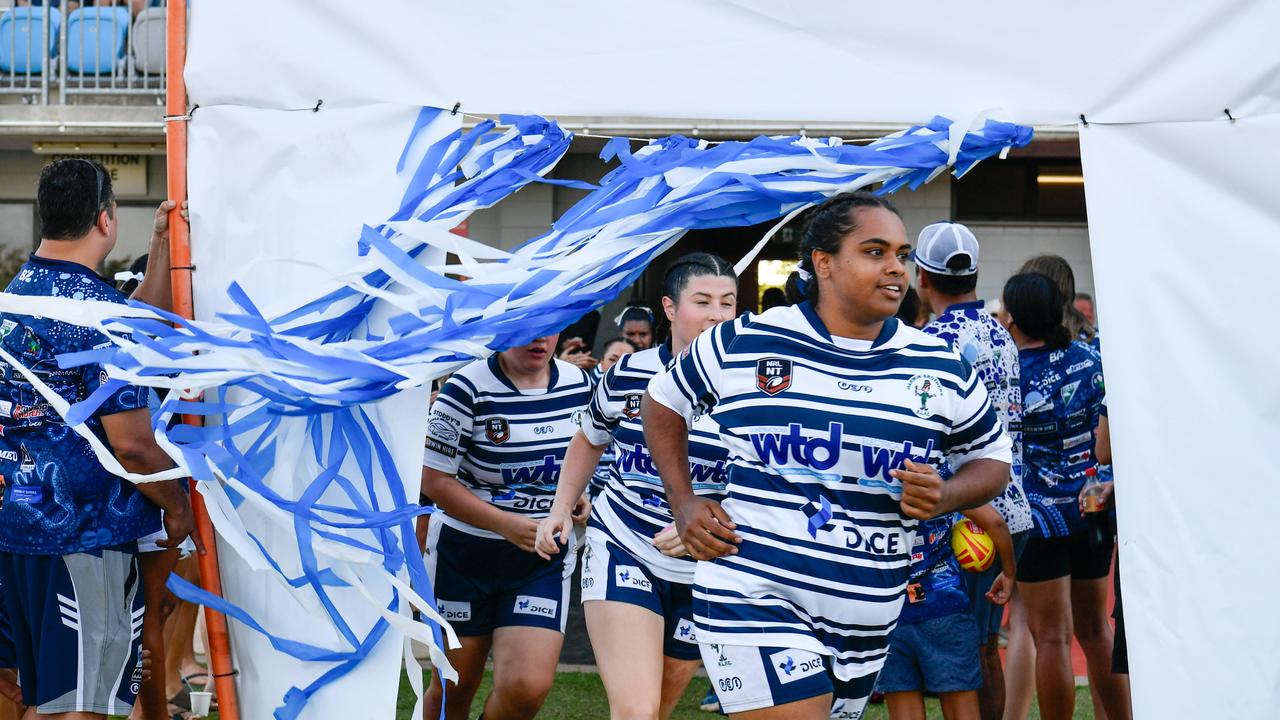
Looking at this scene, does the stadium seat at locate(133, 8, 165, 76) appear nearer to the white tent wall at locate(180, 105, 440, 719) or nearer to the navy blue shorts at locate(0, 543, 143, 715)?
the navy blue shorts at locate(0, 543, 143, 715)

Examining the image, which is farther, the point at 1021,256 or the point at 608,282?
the point at 1021,256

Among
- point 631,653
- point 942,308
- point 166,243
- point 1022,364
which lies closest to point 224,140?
point 166,243

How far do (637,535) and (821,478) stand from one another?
1278 mm

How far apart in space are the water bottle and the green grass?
4.36 feet

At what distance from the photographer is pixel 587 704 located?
6879 mm

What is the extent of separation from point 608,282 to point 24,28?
1262 centimetres

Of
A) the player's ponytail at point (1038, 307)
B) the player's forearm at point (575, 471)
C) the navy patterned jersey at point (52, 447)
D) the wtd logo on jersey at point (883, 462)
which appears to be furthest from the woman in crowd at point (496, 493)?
the player's ponytail at point (1038, 307)

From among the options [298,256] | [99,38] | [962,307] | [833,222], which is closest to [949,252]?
[962,307]

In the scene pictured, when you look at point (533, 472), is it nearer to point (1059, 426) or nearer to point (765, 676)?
point (765, 676)

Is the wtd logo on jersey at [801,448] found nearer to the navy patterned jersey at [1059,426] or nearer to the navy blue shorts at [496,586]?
the navy blue shorts at [496,586]

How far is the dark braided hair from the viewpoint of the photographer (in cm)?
390

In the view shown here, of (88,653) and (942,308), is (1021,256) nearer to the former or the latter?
(942,308)

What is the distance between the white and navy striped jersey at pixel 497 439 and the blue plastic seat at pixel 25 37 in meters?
10.4

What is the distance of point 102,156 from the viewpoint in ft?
50.1
